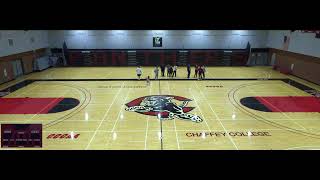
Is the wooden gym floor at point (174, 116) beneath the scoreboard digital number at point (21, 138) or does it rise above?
beneath

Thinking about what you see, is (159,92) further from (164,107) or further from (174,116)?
(174,116)

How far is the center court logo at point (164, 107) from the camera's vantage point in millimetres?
15767

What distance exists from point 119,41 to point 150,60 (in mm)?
5009

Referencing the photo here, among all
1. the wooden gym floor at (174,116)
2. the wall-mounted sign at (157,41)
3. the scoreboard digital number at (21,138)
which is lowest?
the wooden gym floor at (174,116)

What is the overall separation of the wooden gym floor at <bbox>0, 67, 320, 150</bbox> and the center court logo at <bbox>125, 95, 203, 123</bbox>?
6 centimetres

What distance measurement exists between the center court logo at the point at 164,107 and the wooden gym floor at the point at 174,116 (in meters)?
0.06

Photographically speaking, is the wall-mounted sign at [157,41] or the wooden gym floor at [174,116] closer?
the wooden gym floor at [174,116]

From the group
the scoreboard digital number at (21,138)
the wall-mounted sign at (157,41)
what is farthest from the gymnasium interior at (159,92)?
the wall-mounted sign at (157,41)

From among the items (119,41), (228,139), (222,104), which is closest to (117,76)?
(119,41)

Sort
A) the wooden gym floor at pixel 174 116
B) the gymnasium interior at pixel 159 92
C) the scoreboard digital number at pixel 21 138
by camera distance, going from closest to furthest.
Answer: the scoreboard digital number at pixel 21 138 → the wooden gym floor at pixel 174 116 → the gymnasium interior at pixel 159 92

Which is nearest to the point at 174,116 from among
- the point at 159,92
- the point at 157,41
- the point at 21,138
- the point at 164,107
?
the point at 164,107

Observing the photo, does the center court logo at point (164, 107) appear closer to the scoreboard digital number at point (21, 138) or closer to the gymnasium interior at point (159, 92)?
the gymnasium interior at point (159, 92)

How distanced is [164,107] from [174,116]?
68.3 inches
